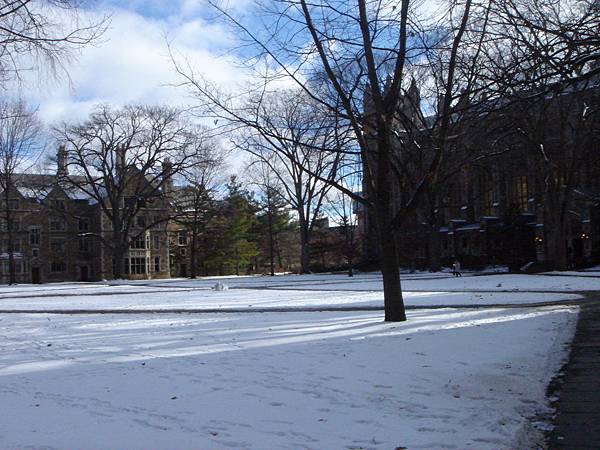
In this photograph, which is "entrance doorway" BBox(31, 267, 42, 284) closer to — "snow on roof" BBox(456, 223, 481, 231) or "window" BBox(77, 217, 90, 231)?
"window" BBox(77, 217, 90, 231)

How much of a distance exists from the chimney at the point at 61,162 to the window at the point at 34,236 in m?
19.8

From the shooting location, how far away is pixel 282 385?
7242 mm

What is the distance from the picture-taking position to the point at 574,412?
6129 millimetres

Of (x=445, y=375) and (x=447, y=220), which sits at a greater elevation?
(x=447, y=220)

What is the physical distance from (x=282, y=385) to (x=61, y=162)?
53.2m

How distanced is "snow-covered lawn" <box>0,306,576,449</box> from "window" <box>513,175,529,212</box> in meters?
45.5

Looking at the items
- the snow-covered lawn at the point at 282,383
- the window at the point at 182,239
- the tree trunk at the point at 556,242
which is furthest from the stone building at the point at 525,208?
the window at the point at 182,239

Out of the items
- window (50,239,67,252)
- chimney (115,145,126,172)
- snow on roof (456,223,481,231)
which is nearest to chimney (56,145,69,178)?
chimney (115,145,126,172)

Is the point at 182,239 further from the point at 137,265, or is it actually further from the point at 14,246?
the point at 14,246

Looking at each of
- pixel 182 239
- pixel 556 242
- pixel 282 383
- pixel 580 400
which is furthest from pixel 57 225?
pixel 580 400

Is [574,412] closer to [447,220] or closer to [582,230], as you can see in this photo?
[582,230]

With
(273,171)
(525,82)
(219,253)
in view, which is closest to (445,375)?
(525,82)

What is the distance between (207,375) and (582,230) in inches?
1879

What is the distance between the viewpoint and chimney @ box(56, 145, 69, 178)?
54.1 m
